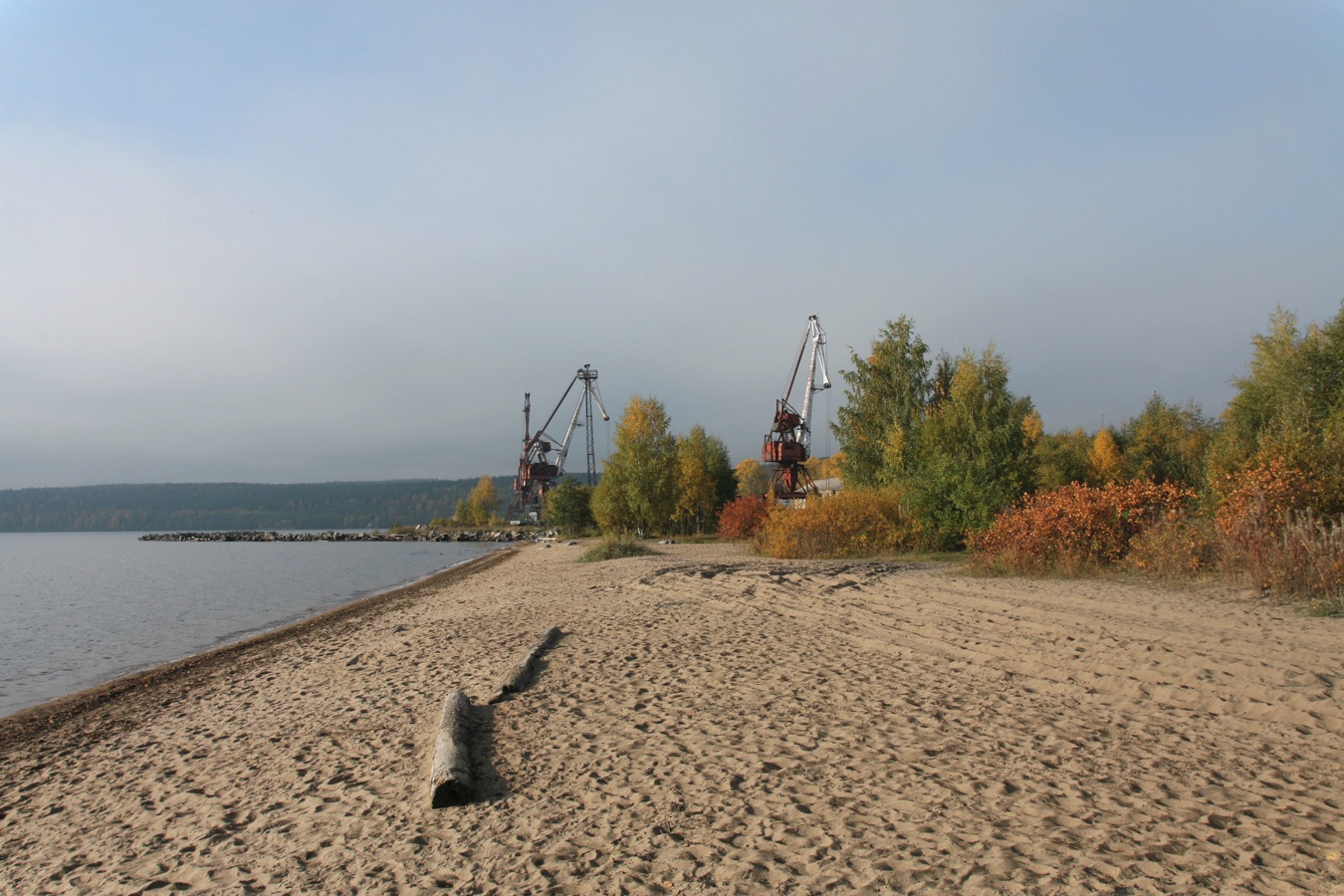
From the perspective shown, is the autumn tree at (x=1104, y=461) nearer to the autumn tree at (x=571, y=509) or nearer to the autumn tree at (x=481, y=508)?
A: the autumn tree at (x=571, y=509)

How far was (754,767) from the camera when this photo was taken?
19.1ft

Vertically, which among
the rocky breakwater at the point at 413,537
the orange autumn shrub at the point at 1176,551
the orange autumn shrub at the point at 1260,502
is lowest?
the rocky breakwater at the point at 413,537

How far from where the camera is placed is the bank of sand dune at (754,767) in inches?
171

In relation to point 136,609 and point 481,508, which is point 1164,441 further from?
point 481,508

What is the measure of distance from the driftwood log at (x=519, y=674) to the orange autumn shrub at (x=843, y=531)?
15.0 meters

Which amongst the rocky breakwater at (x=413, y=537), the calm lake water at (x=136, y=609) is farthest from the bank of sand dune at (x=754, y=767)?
the rocky breakwater at (x=413, y=537)


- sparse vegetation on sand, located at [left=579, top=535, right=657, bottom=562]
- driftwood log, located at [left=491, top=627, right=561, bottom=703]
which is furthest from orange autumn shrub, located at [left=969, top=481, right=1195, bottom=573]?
sparse vegetation on sand, located at [left=579, top=535, right=657, bottom=562]

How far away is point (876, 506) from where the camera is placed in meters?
25.2

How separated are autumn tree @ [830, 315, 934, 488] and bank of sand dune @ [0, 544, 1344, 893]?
2123 centimetres

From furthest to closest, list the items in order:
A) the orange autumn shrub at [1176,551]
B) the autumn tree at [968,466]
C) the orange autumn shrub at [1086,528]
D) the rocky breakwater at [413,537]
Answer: the rocky breakwater at [413,537]
the autumn tree at [968,466]
the orange autumn shrub at [1086,528]
the orange autumn shrub at [1176,551]

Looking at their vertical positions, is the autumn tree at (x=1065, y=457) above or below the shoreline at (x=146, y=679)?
above

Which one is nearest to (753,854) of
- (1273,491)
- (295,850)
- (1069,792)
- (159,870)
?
(1069,792)

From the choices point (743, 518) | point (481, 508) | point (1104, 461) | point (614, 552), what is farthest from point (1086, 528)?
point (481, 508)

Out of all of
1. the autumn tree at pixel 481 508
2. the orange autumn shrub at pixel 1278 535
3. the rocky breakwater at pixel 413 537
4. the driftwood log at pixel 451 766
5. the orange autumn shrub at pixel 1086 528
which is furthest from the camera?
the autumn tree at pixel 481 508
